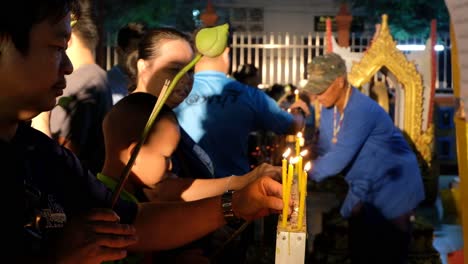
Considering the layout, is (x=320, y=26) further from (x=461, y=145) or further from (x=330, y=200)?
(x=461, y=145)

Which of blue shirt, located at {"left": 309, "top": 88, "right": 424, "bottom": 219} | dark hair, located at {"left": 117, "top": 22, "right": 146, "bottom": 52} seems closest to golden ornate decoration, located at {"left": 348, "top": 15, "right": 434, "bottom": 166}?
blue shirt, located at {"left": 309, "top": 88, "right": 424, "bottom": 219}

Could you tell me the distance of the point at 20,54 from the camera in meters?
1.40

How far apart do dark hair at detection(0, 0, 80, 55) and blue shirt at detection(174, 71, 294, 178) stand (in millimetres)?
2956

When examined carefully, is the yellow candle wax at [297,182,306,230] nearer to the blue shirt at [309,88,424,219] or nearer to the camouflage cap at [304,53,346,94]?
the blue shirt at [309,88,424,219]

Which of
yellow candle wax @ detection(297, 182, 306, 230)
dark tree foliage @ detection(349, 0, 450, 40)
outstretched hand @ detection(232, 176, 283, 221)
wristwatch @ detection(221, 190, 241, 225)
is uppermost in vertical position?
dark tree foliage @ detection(349, 0, 450, 40)

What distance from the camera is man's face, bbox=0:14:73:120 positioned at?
139cm

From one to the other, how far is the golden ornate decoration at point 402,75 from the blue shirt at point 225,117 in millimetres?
4792

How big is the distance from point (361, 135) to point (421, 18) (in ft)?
68.0

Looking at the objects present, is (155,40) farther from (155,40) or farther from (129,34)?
(129,34)

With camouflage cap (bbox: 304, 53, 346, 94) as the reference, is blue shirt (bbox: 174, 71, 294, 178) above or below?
below

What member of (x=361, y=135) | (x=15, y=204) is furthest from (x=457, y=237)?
(x=15, y=204)

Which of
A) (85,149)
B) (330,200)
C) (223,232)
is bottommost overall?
(330,200)

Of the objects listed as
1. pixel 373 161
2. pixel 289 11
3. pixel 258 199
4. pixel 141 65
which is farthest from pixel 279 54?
pixel 258 199

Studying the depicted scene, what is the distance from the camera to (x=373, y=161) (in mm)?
4980
